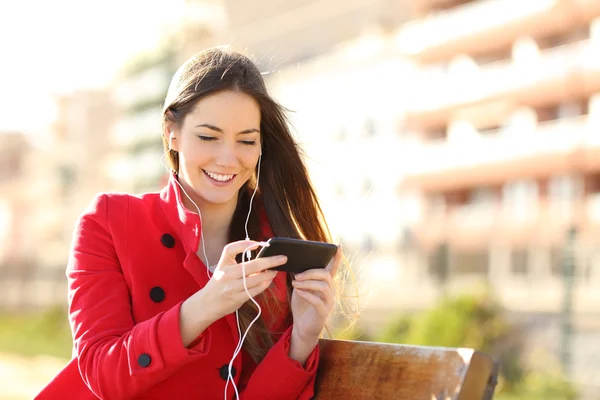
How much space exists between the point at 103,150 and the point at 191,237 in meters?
79.5

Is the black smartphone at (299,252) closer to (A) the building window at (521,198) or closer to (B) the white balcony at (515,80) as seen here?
(B) the white balcony at (515,80)

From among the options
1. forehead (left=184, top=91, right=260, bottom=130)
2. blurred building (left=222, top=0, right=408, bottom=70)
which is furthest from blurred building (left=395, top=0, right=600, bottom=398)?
forehead (left=184, top=91, right=260, bottom=130)

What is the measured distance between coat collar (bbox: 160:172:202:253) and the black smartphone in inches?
14.7

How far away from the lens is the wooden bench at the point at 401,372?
6.91 ft

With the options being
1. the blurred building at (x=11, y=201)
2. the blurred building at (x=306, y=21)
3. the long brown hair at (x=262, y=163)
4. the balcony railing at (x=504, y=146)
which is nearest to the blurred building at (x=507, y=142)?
the balcony railing at (x=504, y=146)

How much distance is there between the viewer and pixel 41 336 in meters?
29.0

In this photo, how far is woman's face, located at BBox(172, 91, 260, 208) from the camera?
9.07 ft

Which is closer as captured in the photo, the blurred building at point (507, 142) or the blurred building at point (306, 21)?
the blurred building at point (507, 142)

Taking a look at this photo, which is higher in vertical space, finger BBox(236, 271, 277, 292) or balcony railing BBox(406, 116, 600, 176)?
finger BBox(236, 271, 277, 292)

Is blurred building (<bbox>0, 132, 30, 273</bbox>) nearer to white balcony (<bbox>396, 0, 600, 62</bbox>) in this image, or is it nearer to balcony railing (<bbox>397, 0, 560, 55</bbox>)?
balcony railing (<bbox>397, 0, 560, 55</bbox>)

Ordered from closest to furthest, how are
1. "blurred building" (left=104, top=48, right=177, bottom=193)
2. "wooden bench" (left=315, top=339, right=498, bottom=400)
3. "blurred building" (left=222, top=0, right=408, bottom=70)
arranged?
"wooden bench" (left=315, top=339, right=498, bottom=400)
"blurred building" (left=222, top=0, right=408, bottom=70)
"blurred building" (left=104, top=48, right=177, bottom=193)

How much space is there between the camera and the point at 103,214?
9.21 ft

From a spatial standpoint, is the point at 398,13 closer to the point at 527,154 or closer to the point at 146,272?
the point at 527,154

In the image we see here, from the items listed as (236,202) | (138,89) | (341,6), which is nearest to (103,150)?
(138,89)
